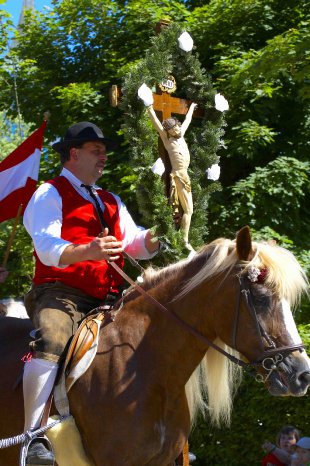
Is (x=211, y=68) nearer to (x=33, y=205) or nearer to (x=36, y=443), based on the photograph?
(x=33, y=205)

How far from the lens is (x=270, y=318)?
176 inches

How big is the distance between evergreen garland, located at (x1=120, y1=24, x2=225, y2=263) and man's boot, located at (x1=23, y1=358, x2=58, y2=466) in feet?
5.66

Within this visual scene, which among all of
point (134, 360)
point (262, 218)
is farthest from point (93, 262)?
point (262, 218)

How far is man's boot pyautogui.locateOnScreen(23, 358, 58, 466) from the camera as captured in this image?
15.8 feet

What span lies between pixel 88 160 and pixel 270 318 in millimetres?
1738

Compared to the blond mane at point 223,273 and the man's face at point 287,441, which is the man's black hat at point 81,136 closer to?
the blond mane at point 223,273

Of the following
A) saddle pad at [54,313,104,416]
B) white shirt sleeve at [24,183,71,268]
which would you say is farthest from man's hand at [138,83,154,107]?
saddle pad at [54,313,104,416]

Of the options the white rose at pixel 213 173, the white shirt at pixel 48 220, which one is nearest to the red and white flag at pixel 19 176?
the white rose at pixel 213 173

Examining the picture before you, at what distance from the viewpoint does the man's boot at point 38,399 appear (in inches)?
190

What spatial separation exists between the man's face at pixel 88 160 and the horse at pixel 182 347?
0.81 metres

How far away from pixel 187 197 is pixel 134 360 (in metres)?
2.11

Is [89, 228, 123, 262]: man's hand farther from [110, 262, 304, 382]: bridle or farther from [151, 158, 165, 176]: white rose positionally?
[151, 158, 165, 176]: white rose

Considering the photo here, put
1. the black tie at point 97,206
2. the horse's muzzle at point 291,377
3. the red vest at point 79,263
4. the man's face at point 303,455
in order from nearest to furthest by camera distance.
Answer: the horse's muzzle at point 291,377
the red vest at point 79,263
the black tie at point 97,206
the man's face at point 303,455

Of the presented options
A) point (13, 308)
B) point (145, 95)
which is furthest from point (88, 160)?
point (13, 308)
